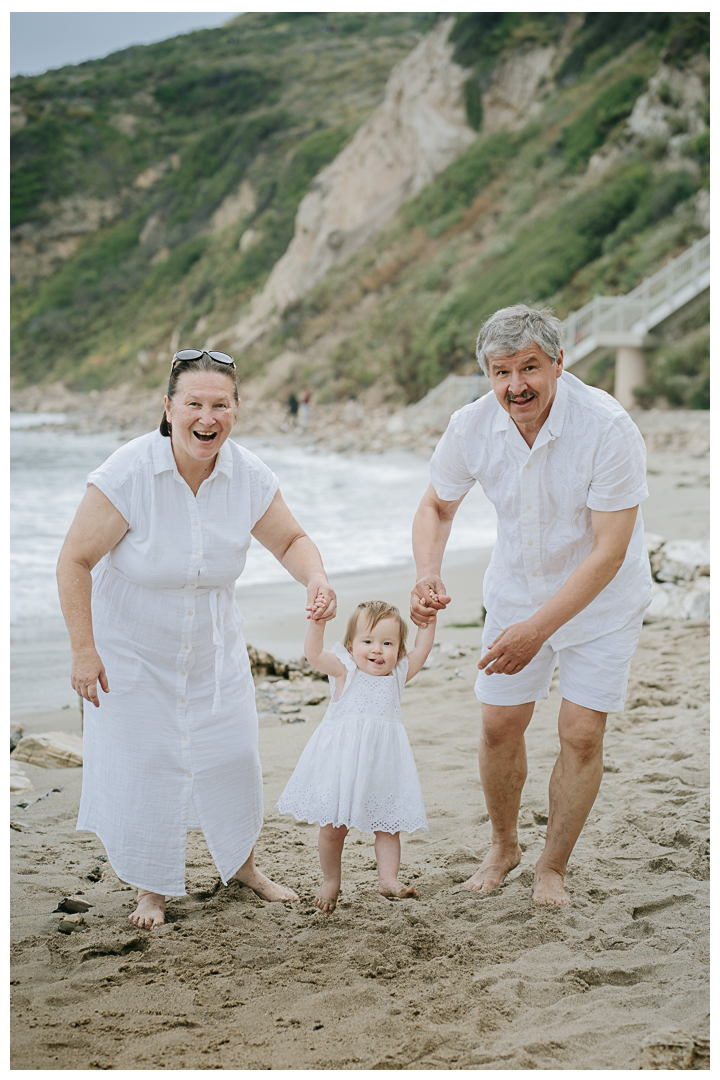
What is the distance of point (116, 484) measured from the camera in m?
2.77

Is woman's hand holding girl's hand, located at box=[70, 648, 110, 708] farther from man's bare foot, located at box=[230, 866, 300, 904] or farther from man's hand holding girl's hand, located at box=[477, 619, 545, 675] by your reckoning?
man's hand holding girl's hand, located at box=[477, 619, 545, 675]

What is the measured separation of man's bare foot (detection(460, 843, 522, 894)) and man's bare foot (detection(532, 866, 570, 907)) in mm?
143

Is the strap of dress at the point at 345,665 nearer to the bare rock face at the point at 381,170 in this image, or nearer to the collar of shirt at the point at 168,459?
the collar of shirt at the point at 168,459

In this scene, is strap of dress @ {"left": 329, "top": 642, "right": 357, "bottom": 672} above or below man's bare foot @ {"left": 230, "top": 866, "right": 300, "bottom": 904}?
above

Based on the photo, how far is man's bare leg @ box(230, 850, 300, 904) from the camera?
312 cm

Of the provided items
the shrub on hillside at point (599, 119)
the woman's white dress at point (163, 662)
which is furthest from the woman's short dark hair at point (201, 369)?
the shrub on hillside at point (599, 119)

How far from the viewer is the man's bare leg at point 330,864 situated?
2986 mm

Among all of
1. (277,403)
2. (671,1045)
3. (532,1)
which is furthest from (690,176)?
(671,1045)

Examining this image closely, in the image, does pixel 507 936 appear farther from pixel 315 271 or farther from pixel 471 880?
pixel 315 271

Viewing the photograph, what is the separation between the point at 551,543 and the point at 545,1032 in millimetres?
1395

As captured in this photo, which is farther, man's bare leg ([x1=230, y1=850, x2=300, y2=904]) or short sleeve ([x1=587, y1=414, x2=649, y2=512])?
man's bare leg ([x1=230, y1=850, x2=300, y2=904])

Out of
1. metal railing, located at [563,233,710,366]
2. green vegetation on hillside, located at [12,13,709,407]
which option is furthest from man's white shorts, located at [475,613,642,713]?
metal railing, located at [563,233,710,366]

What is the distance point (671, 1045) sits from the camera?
2189mm

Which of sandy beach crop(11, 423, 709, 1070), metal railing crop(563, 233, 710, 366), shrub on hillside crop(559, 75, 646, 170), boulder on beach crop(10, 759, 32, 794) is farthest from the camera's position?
shrub on hillside crop(559, 75, 646, 170)
